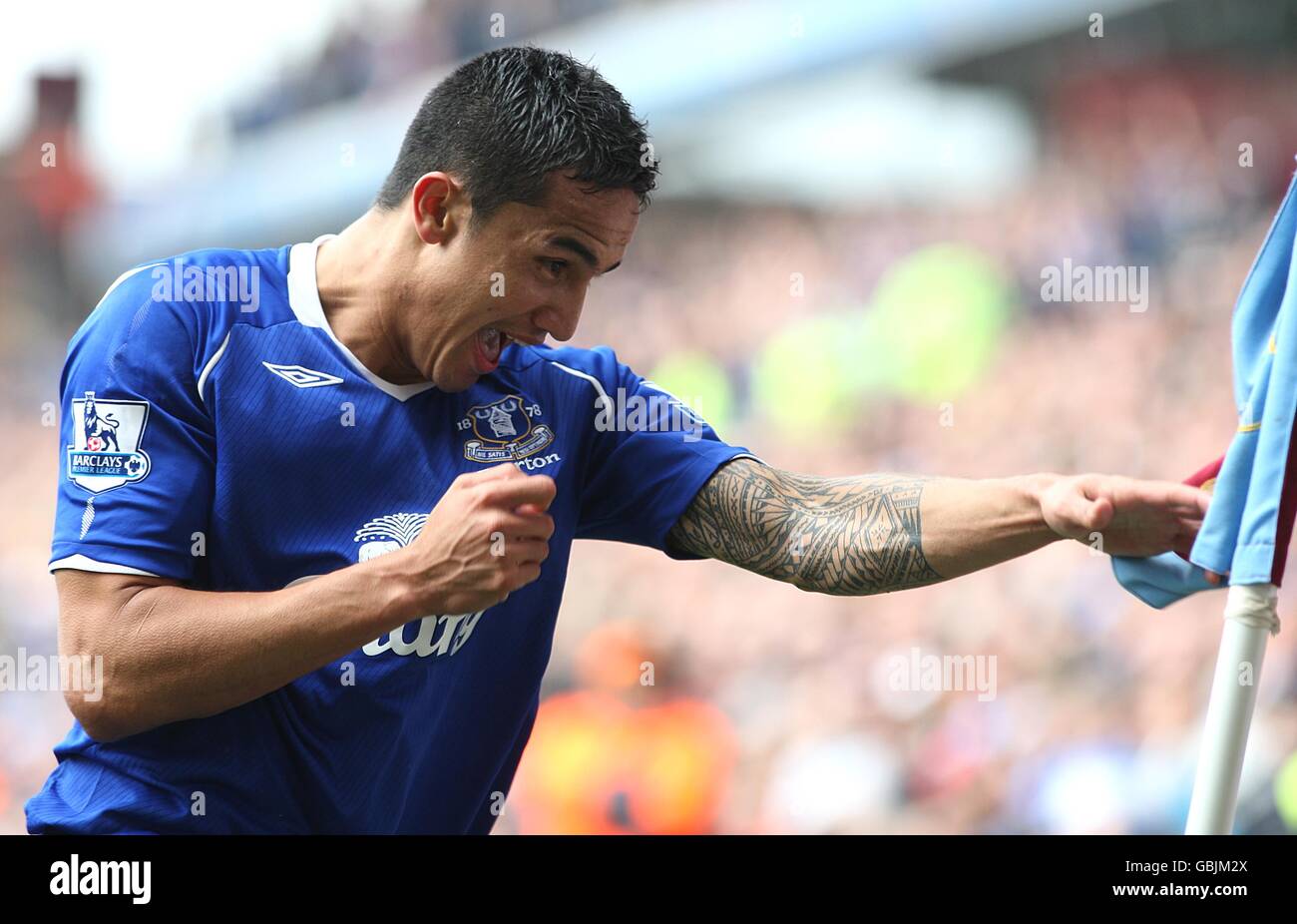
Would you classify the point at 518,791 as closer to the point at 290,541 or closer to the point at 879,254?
the point at 879,254

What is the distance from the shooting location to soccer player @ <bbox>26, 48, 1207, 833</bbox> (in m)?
2.28

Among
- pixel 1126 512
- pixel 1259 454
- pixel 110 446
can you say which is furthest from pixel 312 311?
pixel 1259 454

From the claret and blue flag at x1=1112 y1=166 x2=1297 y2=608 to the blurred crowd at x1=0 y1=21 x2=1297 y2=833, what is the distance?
3.75 metres

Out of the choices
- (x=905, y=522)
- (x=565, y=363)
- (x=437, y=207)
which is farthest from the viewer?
(x=565, y=363)

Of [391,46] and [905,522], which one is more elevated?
[391,46]

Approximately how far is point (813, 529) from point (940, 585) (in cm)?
530

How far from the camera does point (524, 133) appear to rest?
2.53 metres

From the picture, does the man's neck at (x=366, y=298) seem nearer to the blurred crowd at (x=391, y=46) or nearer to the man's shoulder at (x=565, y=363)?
the man's shoulder at (x=565, y=363)

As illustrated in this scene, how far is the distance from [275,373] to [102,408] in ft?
0.94

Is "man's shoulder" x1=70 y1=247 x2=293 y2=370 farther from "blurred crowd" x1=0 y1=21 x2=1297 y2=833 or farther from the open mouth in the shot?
"blurred crowd" x1=0 y1=21 x2=1297 y2=833

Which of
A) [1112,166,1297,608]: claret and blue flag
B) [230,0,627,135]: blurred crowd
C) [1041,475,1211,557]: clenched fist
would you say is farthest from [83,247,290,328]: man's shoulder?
[230,0,627,135]: blurred crowd

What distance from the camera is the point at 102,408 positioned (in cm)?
238

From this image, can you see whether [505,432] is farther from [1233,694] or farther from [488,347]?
[1233,694]

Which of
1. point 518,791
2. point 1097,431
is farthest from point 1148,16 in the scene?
point 518,791
